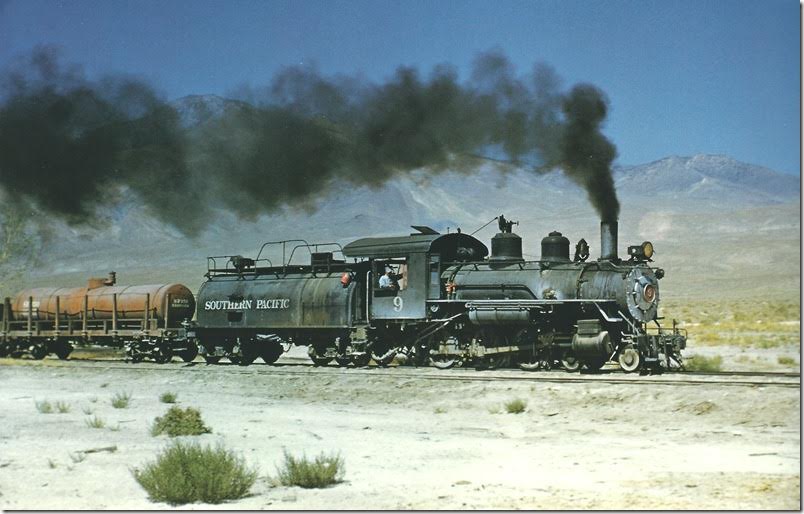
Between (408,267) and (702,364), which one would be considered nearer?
(408,267)

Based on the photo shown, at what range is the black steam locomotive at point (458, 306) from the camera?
22.6m

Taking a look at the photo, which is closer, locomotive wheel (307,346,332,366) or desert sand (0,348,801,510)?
desert sand (0,348,801,510)

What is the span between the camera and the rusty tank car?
1271 inches

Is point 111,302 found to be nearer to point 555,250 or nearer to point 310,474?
point 555,250

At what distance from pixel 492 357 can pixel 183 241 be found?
433ft

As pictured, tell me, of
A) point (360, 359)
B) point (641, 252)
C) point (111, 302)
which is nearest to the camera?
point (641, 252)

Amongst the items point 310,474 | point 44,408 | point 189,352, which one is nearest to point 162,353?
point 189,352

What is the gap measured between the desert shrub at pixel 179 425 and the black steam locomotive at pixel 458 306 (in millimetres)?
8764

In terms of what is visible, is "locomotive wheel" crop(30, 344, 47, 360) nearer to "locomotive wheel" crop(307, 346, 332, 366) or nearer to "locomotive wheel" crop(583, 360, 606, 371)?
"locomotive wheel" crop(307, 346, 332, 366)

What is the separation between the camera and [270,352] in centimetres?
3091

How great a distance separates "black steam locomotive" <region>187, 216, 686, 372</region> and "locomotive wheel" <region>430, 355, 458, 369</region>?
0.13ft

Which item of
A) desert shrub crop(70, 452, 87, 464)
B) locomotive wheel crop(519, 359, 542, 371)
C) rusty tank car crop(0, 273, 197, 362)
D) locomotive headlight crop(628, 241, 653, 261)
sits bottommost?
desert shrub crop(70, 452, 87, 464)

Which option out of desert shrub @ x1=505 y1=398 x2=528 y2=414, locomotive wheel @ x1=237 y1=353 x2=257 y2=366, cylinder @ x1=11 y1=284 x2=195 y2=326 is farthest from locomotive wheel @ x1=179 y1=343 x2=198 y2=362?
desert shrub @ x1=505 y1=398 x2=528 y2=414

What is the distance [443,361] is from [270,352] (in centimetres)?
761
